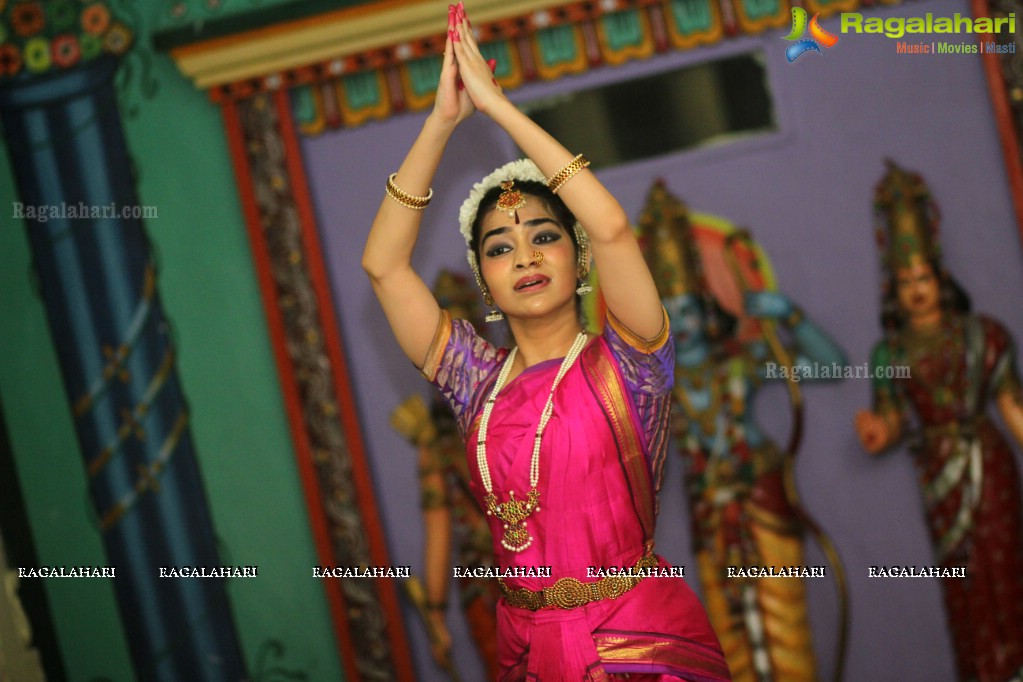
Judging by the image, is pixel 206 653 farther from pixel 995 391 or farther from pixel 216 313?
pixel 995 391

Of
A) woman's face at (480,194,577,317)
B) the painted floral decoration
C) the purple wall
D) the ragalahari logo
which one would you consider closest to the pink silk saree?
woman's face at (480,194,577,317)

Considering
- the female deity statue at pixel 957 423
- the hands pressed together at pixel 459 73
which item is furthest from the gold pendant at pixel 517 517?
the female deity statue at pixel 957 423

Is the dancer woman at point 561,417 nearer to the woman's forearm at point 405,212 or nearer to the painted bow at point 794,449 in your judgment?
the woman's forearm at point 405,212

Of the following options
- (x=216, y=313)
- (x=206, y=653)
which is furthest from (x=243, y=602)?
(x=216, y=313)

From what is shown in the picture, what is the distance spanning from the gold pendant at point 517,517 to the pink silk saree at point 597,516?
0.5 inches

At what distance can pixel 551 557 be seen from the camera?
201 centimetres

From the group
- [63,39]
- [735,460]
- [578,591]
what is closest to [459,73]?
[578,591]

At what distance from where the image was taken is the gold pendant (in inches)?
79.1

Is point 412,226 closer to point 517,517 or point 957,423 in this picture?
point 517,517

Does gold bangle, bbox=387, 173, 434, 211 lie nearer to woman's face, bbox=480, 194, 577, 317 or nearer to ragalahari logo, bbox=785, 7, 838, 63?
woman's face, bbox=480, 194, 577, 317

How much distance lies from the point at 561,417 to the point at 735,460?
1.17 metres

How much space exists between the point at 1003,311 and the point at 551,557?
1765 millimetres

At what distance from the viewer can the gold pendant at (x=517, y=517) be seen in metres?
2.01

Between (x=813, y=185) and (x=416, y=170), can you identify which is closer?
(x=416, y=170)
